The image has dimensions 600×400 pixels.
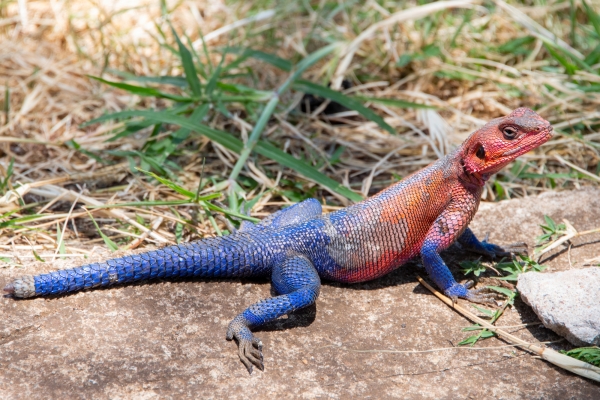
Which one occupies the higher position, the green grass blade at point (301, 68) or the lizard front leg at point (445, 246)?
the green grass blade at point (301, 68)

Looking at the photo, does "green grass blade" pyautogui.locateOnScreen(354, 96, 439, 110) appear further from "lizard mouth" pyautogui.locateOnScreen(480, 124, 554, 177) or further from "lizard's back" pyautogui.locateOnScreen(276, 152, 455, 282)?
"lizard mouth" pyautogui.locateOnScreen(480, 124, 554, 177)

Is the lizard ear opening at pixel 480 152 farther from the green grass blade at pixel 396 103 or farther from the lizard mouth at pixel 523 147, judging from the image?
the green grass blade at pixel 396 103

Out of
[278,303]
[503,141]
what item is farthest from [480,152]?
[278,303]

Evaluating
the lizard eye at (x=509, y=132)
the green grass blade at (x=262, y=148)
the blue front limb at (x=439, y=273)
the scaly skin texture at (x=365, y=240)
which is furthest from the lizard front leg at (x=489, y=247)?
the green grass blade at (x=262, y=148)

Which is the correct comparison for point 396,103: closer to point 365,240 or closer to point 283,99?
point 283,99

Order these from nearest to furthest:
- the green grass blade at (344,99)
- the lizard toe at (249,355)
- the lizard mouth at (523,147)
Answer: the lizard toe at (249,355) → the lizard mouth at (523,147) → the green grass blade at (344,99)

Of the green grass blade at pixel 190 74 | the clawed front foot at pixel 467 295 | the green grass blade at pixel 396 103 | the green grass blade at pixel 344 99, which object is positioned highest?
the green grass blade at pixel 190 74
